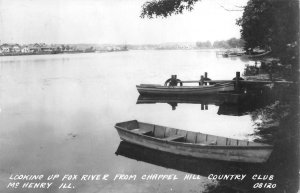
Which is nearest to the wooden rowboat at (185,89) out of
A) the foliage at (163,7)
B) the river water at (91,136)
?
the river water at (91,136)

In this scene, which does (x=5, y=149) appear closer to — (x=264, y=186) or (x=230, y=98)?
(x=264, y=186)

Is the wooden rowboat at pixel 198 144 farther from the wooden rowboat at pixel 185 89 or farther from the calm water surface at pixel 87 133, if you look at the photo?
the wooden rowboat at pixel 185 89

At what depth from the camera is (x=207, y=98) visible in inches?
1232

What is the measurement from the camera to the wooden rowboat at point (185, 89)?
97.1ft

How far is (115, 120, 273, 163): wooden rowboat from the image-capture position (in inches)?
507

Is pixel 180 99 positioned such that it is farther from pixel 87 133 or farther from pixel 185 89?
pixel 87 133

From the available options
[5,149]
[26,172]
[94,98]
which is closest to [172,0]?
[26,172]

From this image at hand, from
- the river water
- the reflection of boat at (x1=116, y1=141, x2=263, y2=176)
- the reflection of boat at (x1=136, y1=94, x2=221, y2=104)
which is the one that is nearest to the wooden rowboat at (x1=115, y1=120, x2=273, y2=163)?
the reflection of boat at (x1=116, y1=141, x2=263, y2=176)

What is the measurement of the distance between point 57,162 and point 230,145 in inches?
307

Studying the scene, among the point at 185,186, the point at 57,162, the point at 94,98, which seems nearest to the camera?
the point at 185,186

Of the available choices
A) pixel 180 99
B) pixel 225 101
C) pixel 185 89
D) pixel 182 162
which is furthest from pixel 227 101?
pixel 182 162

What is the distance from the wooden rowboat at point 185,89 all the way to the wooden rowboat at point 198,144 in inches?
546

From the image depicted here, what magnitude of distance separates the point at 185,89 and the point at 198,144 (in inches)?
717

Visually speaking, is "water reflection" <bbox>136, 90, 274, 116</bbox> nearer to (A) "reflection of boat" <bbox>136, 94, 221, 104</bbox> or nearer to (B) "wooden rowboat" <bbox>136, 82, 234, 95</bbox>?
(A) "reflection of boat" <bbox>136, 94, 221, 104</bbox>
